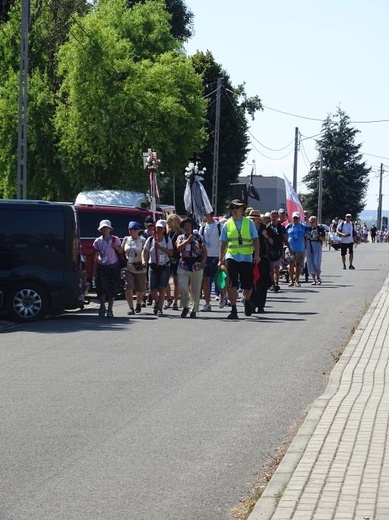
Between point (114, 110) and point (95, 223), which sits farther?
point (114, 110)

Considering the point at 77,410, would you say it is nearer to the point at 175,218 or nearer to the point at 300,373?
the point at 300,373

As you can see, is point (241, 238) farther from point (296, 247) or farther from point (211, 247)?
point (296, 247)

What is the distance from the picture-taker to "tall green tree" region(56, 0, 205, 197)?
4509cm

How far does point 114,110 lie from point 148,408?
35.3 m

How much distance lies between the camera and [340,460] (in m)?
7.97

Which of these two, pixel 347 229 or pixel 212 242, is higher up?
pixel 347 229

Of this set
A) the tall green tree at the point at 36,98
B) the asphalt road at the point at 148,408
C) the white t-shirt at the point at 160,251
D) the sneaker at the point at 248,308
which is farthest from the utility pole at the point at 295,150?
the asphalt road at the point at 148,408

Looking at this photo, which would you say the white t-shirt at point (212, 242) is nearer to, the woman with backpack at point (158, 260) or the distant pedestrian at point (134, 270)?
the distant pedestrian at point (134, 270)

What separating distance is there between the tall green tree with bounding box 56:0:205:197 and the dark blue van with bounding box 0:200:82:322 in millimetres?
25059

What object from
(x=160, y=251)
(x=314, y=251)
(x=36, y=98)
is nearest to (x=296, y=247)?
(x=314, y=251)

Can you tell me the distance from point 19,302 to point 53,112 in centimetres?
2834

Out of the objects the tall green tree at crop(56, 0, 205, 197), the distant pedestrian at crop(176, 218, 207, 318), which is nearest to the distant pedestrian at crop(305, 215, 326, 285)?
the distant pedestrian at crop(176, 218, 207, 318)

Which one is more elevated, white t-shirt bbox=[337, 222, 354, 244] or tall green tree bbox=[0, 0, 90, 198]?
tall green tree bbox=[0, 0, 90, 198]

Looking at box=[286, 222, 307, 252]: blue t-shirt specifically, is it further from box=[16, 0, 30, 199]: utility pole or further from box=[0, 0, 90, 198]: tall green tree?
box=[0, 0, 90, 198]: tall green tree
